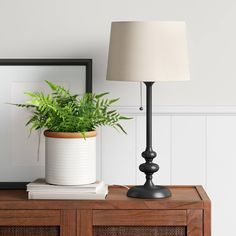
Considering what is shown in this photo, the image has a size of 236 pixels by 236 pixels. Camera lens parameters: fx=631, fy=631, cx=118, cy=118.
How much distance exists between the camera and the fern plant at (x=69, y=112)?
224 cm

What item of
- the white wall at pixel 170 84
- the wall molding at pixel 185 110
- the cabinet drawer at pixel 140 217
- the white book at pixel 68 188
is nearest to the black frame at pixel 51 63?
the white wall at pixel 170 84

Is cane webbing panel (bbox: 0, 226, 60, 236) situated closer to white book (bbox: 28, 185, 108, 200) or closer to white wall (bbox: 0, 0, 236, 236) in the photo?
white book (bbox: 28, 185, 108, 200)

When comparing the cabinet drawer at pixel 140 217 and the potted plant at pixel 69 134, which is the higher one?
the potted plant at pixel 69 134

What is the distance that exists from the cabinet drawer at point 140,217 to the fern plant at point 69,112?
30 cm

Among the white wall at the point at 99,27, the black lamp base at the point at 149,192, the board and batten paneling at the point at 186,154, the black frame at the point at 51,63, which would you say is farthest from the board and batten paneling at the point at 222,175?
the black frame at the point at 51,63

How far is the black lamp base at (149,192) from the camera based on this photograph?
2215 millimetres

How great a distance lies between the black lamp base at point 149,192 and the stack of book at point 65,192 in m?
0.11

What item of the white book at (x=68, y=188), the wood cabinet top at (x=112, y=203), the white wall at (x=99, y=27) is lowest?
the wood cabinet top at (x=112, y=203)

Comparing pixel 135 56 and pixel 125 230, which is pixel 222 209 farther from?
pixel 135 56

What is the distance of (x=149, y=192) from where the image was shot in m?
2.22

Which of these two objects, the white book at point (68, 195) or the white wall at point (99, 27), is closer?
the white book at point (68, 195)

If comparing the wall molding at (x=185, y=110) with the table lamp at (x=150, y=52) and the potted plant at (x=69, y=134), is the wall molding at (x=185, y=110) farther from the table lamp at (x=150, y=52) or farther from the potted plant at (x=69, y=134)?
the table lamp at (x=150, y=52)

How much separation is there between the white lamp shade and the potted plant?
0.66 ft

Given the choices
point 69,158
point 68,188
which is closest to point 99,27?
point 69,158
